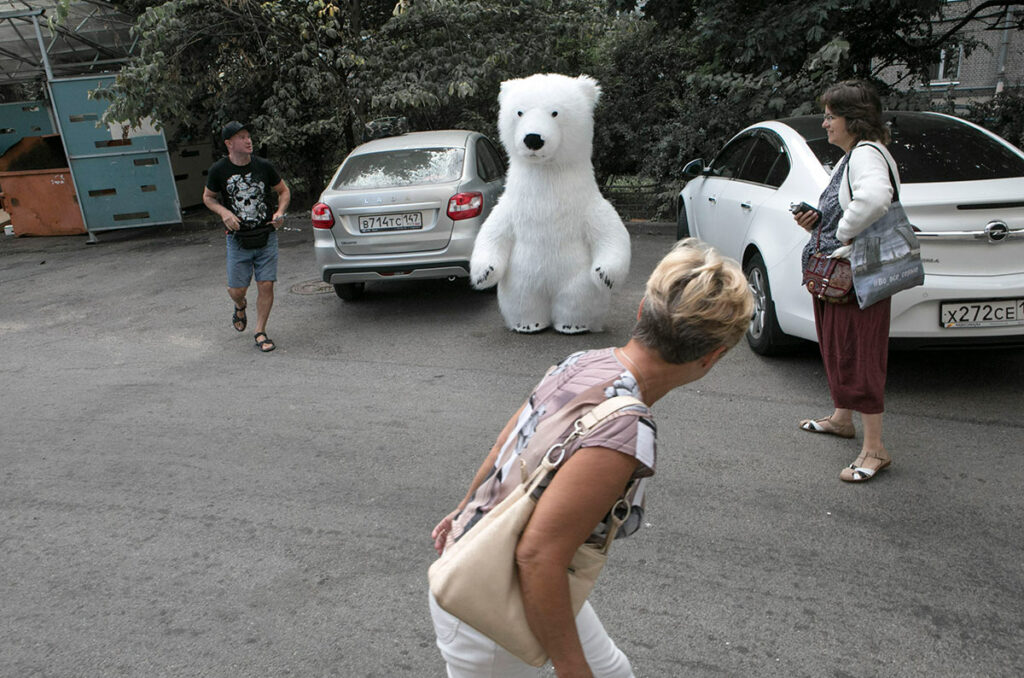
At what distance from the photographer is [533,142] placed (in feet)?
18.6

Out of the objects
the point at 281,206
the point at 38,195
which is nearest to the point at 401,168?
the point at 281,206

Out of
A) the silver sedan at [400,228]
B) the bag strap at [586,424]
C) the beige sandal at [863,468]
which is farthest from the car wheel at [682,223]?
the bag strap at [586,424]

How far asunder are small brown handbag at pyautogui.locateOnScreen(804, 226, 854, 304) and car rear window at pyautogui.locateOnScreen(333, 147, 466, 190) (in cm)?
388

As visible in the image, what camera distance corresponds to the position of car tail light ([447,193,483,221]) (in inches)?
270

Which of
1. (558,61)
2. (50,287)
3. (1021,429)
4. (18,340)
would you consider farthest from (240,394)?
(558,61)

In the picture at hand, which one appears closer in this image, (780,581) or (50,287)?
(780,581)

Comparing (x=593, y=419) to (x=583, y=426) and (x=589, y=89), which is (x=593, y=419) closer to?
(x=583, y=426)

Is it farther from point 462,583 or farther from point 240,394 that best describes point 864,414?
point 240,394

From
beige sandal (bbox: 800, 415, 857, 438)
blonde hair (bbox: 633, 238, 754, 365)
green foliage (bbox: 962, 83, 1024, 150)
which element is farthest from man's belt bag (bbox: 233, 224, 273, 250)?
green foliage (bbox: 962, 83, 1024, 150)

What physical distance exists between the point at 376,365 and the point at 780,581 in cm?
363

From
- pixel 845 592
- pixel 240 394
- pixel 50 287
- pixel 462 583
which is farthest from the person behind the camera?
pixel 50 287

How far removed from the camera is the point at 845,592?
299cm

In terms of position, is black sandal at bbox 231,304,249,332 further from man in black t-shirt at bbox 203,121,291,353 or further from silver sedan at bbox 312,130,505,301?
silver sedan at bbox 312,130,505,301

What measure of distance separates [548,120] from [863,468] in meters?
3.27
